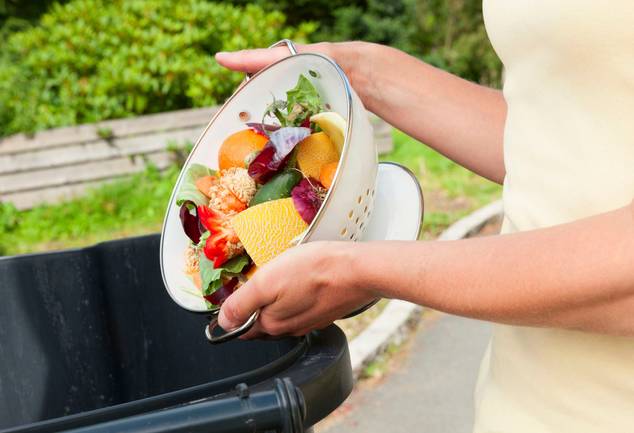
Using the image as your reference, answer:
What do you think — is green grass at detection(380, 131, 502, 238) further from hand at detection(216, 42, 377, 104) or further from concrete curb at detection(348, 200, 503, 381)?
hand at detection(216, 42, 377, 104)

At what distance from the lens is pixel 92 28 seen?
662 cm

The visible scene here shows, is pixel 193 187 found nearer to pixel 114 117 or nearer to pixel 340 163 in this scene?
pixel 340 163

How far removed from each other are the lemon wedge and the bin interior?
470 mm

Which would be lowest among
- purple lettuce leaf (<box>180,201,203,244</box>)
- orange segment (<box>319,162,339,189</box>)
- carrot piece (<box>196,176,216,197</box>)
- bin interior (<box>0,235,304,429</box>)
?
bin interior (<box>0,235,304,429</box>)

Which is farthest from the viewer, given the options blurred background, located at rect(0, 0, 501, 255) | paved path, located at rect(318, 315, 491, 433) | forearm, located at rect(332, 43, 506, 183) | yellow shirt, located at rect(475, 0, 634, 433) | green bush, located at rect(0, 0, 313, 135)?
green bush, located at rect(0, 0, 313, 135)

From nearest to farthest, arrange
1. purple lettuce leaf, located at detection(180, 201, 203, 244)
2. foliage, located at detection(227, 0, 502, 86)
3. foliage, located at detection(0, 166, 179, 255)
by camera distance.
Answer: purple lettuce leaf, located at detection(180, 201, 203, 244) < foliage, located at detection(0, 166, 179, 255) < foliage, located at detection(227, 0, 502, 86)

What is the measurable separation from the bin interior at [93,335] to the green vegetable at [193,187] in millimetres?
250

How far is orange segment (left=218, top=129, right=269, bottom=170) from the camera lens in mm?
1411

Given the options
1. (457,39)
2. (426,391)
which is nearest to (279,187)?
(426,391)

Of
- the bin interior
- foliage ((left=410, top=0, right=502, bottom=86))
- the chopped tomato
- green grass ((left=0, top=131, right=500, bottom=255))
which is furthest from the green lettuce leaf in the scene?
foliage ((left=410, top=0, right=502, bottom=86))

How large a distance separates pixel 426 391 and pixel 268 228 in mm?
2487

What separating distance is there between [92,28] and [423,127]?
557cm

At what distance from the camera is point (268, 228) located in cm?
125

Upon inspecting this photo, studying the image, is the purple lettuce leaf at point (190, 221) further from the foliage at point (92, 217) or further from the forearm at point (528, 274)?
the foliage at point (92, 217)
